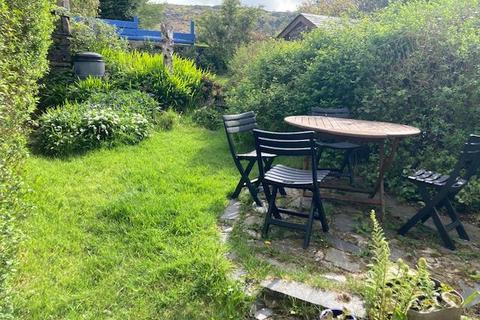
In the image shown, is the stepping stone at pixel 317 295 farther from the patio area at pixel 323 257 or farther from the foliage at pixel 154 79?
the foliage at pixel 154 79

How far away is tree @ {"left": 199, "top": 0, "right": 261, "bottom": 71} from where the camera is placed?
17.5 metres

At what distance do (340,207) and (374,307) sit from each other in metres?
2.14

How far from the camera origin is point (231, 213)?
3.60 meters

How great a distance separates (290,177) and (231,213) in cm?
79

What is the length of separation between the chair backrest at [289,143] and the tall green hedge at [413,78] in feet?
6.68

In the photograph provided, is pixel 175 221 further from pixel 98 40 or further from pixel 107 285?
pixel 98 40

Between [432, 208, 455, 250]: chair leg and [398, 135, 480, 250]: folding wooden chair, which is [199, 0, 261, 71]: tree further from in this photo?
[432, 208, 455, 250]: chair leg

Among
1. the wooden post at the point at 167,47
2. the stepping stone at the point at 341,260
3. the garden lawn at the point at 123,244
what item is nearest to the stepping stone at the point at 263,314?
the garden lawn at the point at 123,244

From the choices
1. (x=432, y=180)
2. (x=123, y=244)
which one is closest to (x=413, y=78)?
(x=432, y=180)

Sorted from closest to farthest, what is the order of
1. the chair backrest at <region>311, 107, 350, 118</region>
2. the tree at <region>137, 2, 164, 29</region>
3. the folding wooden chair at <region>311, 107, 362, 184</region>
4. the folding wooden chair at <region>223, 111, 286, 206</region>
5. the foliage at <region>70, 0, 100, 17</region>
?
the folding wooden chair at <region>223, 111, 286, 206</region> → the folding wooden chair at <region>311, 107, 362, 184</region> → the chair backrest at <region>311, 107, 350, 118</region> → the foliage at <region>70, 0, 100, 17</region> → the tree at <region>137, 2, 164, 29</region>

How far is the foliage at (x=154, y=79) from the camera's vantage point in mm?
8359

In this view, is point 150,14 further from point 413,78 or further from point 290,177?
point 290,177

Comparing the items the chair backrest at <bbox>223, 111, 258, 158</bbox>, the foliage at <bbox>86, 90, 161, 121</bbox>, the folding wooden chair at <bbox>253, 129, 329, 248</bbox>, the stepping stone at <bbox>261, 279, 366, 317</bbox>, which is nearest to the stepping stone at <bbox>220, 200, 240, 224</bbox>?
the folding wooden chair at <bbox>253, 129, 329, 248</bbox>

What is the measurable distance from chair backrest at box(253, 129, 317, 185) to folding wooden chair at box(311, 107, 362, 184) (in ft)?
5.00
